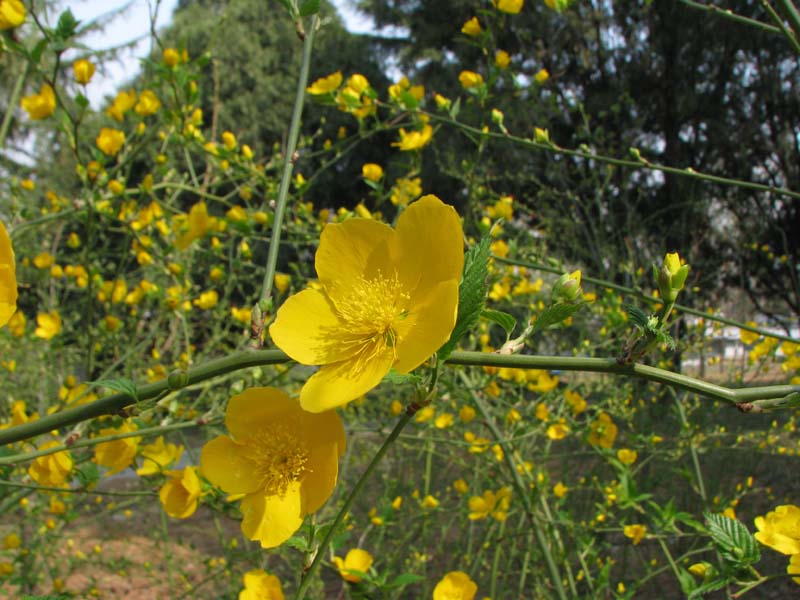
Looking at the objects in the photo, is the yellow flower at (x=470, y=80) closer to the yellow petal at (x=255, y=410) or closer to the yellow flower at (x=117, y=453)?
the yellow flower at (x=117, y=453)

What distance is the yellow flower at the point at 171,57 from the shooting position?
1852 millimetres

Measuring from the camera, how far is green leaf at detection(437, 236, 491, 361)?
599 millimetres

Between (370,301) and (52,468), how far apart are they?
74 centimetres

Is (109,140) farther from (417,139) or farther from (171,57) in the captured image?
(417,139)

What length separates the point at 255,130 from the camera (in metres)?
12.6

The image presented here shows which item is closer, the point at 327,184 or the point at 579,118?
the point at 579,118

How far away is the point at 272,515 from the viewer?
2.43 ft

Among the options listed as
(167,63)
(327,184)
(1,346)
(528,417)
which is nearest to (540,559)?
(528,417)

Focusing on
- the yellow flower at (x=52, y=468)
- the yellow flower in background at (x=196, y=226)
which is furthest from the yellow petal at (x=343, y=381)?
the yellow flower in background at (x=196, y=226)

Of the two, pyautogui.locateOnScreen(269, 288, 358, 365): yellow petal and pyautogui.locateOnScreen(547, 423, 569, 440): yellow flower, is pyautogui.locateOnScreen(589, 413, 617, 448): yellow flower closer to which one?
pyautogui.locateOnScreen(547, 423, 569, 440): yellow flower

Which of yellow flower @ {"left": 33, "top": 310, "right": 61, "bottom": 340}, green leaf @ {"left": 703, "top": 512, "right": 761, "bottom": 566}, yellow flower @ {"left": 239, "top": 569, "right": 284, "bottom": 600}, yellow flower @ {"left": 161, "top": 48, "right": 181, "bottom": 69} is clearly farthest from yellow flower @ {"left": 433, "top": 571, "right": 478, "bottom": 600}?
yellow flower @ {"left": 33, "top": 310, "right": 61, "bottom": 340}

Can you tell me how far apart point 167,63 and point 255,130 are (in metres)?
11.3

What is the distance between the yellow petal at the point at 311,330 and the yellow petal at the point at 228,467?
0.62ft

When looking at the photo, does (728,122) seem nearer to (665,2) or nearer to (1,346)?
(665,2)
